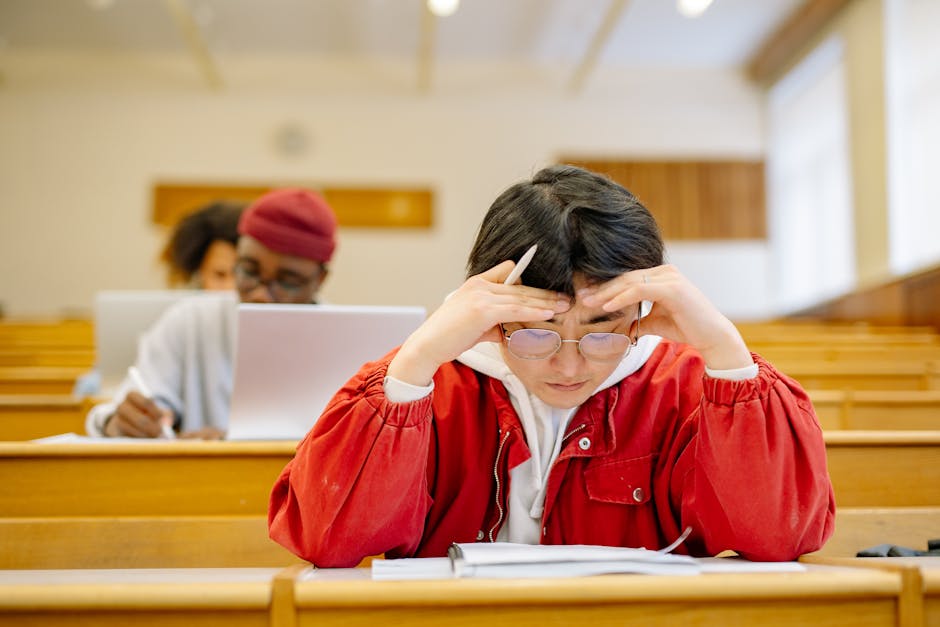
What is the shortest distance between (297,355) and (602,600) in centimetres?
90

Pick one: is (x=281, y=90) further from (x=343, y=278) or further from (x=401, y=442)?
(x=401, y=442)

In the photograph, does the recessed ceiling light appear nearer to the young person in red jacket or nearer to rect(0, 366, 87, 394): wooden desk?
rect(0, 366, 87, 394): wooden desk

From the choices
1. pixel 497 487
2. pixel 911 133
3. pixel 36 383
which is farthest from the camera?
pixel 911 133

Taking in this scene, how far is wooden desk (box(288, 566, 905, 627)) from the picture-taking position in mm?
697

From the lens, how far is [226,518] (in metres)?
1.24

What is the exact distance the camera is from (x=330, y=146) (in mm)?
6965

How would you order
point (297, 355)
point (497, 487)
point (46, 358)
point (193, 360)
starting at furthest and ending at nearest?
point (46, 358) < point (193, 360) < point (297, 355) < point (497, 487)

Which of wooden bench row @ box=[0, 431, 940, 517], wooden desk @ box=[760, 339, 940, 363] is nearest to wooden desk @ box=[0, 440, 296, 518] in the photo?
wooden bench row @ box=[0, 431, 940, 517]

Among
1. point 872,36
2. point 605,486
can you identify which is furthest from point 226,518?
point 872,36

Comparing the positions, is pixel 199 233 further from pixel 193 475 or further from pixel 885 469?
pixel 885 469

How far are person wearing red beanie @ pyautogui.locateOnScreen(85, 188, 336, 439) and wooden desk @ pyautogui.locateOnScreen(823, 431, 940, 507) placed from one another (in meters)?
1.08

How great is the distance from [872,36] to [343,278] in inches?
158

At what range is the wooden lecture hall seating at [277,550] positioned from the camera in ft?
2.30

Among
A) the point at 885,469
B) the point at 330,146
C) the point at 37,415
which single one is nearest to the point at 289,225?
the point at 37,415
